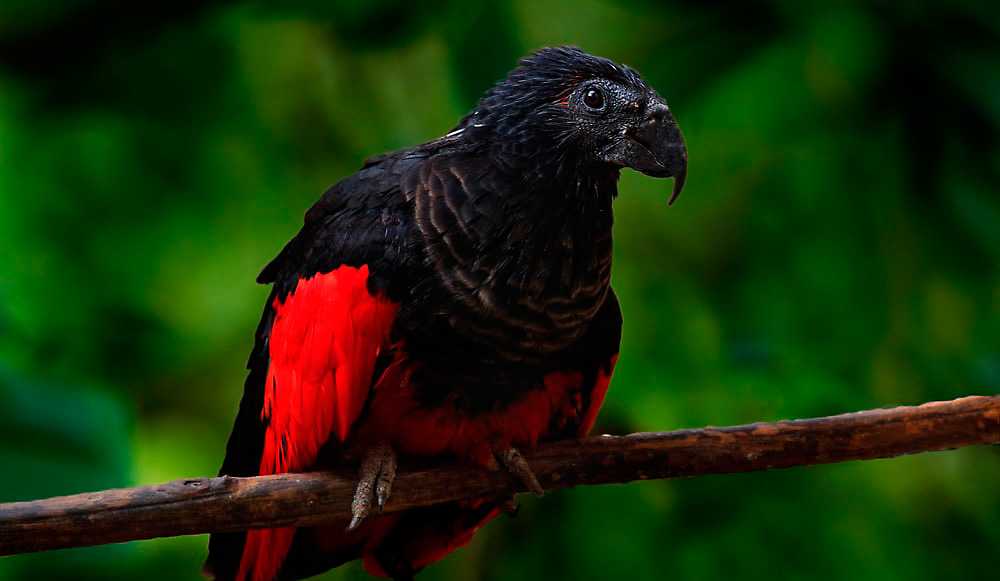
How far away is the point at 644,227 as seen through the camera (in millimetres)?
2615

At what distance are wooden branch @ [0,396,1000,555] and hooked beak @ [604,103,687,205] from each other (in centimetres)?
41

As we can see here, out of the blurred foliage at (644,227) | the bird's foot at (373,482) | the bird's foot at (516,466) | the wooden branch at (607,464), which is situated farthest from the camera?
the blurred foliage at (644,227)

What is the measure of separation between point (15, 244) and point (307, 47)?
0.97m

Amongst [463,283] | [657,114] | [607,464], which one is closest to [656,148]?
[657,114]

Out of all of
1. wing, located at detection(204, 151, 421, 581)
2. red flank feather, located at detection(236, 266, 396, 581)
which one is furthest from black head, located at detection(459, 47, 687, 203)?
red flank feather, located at detection(236, 266, 396, 581)

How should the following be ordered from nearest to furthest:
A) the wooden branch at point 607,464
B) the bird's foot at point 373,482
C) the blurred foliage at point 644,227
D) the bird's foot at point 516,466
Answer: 1. the wooden branch at point 607,464
2. the bird's foot at point 373,482
3. the bird's foot at point 516,466
4. the blurred foliage at point 644,227

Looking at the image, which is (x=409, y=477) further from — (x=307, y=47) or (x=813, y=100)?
(x=813, y=100)

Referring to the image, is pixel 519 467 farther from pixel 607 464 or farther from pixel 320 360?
pixel 320 360

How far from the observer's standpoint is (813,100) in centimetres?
274

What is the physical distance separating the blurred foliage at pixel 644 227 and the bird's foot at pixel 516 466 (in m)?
1.04

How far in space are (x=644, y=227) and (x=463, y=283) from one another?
48.9 inches

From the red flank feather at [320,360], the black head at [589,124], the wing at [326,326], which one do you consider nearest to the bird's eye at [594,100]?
the black head at [589,124]

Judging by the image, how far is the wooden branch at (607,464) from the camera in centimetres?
132

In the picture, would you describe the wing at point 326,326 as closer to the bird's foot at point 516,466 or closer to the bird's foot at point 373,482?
the bird's foot at point 373,482
